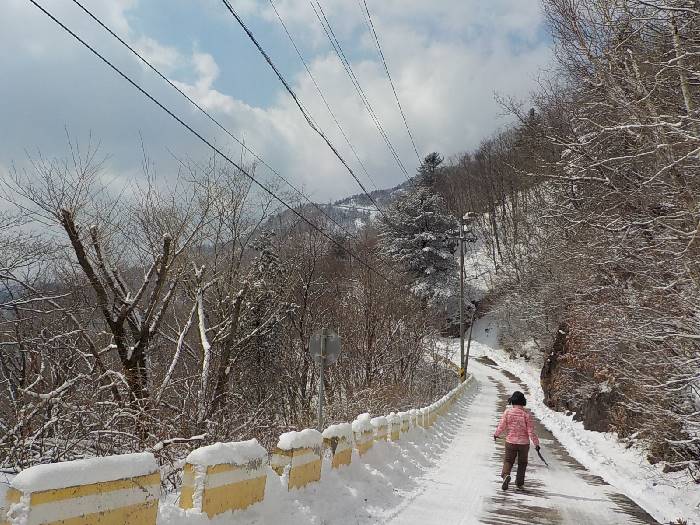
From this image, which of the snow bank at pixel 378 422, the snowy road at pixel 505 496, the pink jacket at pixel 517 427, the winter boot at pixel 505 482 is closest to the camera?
the snowy road at pixel 505 496

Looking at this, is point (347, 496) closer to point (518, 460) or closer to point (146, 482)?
point (518, 460)

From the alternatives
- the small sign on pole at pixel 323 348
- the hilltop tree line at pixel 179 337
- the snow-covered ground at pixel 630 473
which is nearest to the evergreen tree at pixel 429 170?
the hilltop tree line at pixel 179 337

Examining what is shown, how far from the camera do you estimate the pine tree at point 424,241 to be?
58594 mm

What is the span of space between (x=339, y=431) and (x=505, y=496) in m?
2.88

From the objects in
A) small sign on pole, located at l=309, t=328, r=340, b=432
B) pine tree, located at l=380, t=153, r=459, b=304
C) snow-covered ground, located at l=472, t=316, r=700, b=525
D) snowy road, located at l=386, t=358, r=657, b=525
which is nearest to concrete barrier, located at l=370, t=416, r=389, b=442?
small sign on pole, located at l=309, t=328, r=340, b=432

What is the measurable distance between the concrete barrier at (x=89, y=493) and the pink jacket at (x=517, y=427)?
7153 mm

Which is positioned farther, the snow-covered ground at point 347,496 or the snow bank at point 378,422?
the snow bank at point 378,422

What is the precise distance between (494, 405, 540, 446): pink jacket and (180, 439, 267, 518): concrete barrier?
555 cm

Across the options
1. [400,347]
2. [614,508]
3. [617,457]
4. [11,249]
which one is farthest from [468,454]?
[400,347]

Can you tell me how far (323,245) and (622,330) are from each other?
19.0 m

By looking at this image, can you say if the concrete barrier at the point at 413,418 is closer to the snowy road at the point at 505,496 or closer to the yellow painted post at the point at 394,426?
the snowy road at the point at 505,496

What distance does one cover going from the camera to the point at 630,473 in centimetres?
1155

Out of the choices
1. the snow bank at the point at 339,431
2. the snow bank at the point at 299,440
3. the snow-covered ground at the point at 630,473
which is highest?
the snow bank at the point at 299,440

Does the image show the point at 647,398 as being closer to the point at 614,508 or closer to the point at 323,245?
the point at 614,508
